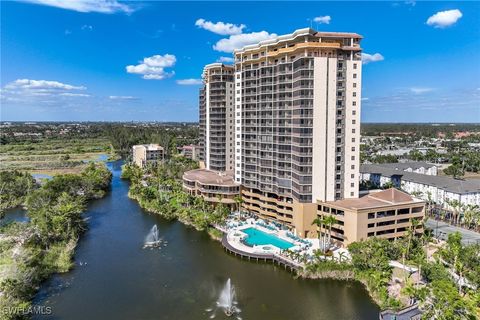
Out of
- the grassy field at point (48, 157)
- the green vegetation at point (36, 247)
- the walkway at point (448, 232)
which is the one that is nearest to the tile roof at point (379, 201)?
the walkway at point (448, 232)

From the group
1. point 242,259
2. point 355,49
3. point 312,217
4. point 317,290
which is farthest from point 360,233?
point 355,49

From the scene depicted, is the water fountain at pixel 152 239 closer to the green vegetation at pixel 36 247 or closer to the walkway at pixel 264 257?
the green vegetation at pixel 36 247

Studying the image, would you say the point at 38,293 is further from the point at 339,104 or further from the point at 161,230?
the point at 339,104

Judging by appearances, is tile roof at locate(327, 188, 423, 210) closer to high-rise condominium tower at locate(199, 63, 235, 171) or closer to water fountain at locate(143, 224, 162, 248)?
water fountain at locate(143, 224, 162, 248)

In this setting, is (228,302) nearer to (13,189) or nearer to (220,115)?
(220,115)

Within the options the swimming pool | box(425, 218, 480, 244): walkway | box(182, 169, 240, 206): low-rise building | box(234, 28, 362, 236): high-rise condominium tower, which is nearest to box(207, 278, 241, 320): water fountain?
the swimming pool

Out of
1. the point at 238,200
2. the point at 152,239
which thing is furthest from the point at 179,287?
the point at 238,200
